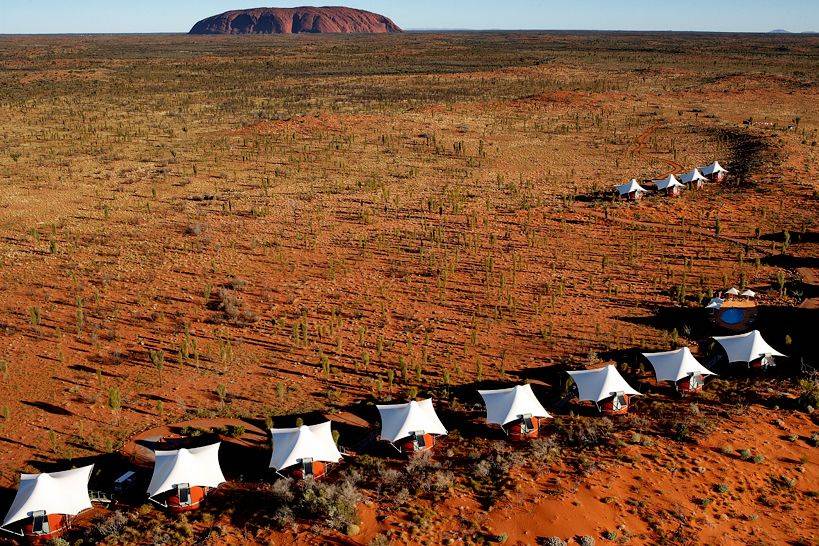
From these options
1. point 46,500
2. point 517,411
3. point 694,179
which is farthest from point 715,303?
point 46,500

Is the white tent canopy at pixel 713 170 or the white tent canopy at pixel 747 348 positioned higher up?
the white tent canopy at pixel 713 170

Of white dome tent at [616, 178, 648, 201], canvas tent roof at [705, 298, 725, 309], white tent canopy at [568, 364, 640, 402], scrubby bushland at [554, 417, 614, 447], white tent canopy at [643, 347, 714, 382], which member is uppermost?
white dome tent at [616, 178, 648, 201]

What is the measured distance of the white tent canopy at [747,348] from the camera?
65.9 ft

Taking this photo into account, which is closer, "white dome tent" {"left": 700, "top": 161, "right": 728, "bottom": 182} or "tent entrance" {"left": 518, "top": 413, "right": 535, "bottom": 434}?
"tent entrance" {"left": 518, "top": 413, "right": 535, "bottom": 434}

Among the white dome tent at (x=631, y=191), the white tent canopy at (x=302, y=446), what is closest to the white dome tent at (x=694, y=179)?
the white dome tent at (x=631, y=191)

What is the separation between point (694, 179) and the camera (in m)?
40.0

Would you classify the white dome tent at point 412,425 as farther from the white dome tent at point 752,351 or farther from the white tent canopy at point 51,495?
the white dome tent at point 752,351

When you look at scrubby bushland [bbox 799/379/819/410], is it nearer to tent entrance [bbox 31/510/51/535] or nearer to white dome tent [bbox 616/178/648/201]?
tent entrance [bbox 31/510/51/535]

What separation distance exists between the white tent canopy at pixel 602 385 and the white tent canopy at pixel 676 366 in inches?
48.1

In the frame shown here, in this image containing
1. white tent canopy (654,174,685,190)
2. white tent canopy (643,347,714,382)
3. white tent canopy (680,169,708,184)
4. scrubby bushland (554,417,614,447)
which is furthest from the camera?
white tent canopy (680,169,708,184)

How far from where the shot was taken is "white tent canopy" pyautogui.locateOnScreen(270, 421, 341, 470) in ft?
51.7

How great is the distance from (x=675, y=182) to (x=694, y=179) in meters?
1.97

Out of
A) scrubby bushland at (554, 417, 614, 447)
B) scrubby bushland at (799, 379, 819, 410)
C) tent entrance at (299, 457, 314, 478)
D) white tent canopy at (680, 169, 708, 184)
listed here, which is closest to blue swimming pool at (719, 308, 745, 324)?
scrubby bushland at (799, 379, 819, 410)

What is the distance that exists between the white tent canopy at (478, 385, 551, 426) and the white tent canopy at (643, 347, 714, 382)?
13.4ft
